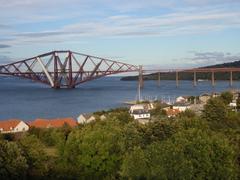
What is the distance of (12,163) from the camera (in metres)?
7.20

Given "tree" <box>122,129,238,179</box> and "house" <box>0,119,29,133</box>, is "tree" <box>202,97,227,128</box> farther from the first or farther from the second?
"tree" <box>122,129,238,179</box>

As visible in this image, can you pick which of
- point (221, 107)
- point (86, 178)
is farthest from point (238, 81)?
point (86, 178)

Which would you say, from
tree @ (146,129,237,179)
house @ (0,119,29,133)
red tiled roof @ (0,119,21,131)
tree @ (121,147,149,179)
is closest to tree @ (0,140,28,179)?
tree @ (121,147,149,179)

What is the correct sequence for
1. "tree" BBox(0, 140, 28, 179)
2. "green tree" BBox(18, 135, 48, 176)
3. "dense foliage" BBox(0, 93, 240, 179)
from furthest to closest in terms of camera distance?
"green tree" BBox(18, 135, 48, 176)
"tree" BBox(0, 140, 28, 179)
"dense foliage" BBox(0, 93, 240, 179)

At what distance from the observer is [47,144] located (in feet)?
39.2

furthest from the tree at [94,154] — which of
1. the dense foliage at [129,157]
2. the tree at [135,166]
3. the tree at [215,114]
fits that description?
the tree at [215,114]

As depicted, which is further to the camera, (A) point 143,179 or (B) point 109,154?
(B) point 109,154

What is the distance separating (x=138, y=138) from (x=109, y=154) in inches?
44.0

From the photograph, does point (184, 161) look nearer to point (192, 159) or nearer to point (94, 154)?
point (192, 159)

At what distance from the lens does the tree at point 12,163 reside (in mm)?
7105

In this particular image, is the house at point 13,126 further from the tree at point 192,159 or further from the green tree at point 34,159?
the tree at point 192,159

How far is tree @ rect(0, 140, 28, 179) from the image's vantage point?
7.11 meters

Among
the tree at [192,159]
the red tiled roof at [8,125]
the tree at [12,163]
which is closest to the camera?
the tree at [192,159]

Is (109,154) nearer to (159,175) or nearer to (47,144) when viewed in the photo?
(159,175)
